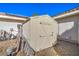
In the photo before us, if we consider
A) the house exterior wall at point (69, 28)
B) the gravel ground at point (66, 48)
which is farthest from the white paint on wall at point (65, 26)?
the gravel ground at point (66, 48)

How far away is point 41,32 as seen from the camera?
1576 millimetres

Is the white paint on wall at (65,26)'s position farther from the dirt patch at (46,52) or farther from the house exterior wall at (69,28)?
the dirt patch at (46,52)

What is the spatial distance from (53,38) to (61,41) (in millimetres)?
98

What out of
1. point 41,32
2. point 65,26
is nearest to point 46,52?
point 41,32

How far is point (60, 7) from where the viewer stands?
5.26 ft

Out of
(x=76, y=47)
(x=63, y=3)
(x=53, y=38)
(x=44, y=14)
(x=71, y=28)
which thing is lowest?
(x=76, y=47)

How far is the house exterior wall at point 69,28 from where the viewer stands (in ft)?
5.13

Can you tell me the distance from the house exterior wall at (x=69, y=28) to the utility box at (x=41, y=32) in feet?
0.22

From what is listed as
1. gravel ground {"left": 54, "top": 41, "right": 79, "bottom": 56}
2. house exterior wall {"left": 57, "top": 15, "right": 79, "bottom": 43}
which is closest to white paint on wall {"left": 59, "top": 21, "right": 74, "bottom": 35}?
house exterior wall {"left": 57, "top": 15, "right": 79, "bottom": 43}

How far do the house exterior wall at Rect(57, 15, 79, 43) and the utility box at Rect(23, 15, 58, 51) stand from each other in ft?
0.22

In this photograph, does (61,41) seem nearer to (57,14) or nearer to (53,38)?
(53,38)

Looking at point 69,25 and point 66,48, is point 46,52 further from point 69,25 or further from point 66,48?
point 69,25

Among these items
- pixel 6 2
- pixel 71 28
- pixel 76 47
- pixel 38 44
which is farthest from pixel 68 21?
pixel 6 2

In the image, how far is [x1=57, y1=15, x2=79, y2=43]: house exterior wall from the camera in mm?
1565
